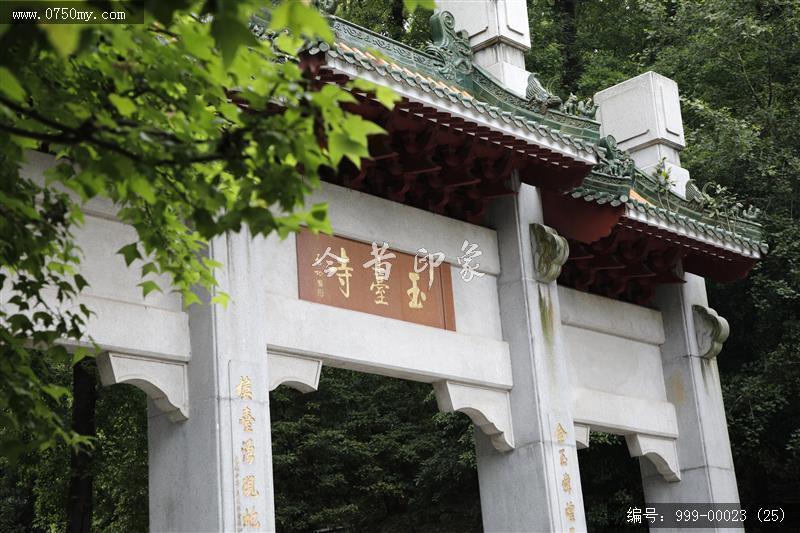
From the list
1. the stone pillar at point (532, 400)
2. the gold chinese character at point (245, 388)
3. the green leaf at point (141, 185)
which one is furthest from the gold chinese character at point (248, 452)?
the green leaf at point (141, 185)

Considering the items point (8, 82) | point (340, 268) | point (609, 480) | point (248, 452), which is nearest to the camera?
point (8, 82)

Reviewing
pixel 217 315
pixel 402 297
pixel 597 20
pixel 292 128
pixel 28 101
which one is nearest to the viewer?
pixel 292 128

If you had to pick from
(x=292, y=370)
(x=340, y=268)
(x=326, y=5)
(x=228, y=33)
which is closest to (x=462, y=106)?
(x=326, y=5)

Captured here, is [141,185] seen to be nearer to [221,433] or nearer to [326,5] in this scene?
[221,433]

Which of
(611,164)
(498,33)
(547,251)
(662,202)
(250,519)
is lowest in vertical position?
(250,519)

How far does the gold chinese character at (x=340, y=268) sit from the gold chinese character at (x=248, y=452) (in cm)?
155

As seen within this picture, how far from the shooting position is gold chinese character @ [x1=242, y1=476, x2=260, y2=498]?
6.87 m

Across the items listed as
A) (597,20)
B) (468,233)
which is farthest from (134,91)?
(597,20)

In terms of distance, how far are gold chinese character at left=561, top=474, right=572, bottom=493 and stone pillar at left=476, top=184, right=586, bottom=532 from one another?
10 mm

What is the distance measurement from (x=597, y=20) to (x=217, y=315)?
48.7 ft

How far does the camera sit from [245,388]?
7.06m

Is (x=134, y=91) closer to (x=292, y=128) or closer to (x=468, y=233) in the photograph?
(x=292, y=128)

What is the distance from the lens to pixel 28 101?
18.2 feet

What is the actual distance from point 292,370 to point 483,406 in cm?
186
